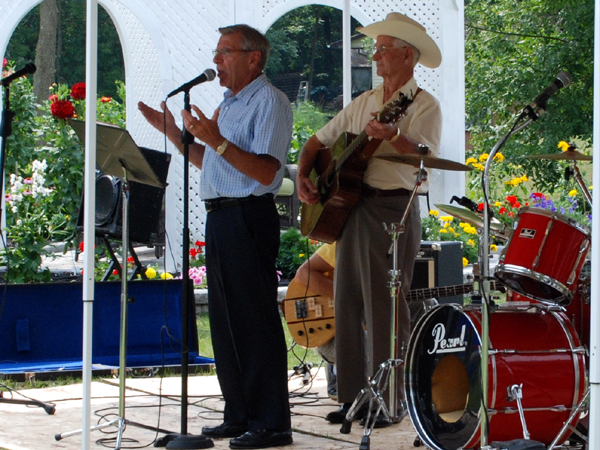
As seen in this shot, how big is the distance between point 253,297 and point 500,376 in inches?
41.6

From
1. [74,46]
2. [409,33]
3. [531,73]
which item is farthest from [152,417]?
[74,46]

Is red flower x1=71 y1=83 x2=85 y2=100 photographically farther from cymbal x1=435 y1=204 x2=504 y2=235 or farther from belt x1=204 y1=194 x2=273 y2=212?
cymbal x1=435 y1=204 x2=504 y2=235

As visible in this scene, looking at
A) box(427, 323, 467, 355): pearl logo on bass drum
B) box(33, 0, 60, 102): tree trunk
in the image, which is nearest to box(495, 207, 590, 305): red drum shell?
box(427, 323, 467, 355): pearl logo on bass drum

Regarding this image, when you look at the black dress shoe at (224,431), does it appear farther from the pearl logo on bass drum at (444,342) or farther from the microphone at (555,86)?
the microphone at (555,86)

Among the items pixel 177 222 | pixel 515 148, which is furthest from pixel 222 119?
pixel 515 148

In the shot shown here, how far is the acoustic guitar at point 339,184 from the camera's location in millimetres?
4109

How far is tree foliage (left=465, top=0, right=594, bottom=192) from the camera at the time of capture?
1277cm

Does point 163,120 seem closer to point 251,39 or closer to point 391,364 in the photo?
point 251,39

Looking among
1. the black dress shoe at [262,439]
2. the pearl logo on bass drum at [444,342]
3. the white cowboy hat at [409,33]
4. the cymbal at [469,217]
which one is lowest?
the black dress shoe at [262,439]

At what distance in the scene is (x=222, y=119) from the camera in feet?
13.0

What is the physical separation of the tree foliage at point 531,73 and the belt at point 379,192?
27.9 ft

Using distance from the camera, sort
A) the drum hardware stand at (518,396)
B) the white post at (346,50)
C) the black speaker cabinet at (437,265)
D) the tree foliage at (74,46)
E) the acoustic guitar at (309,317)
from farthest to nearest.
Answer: the tree foliage at (74,46) → the black speaker cabinet at (437,265) → the white post at (346,50) → the acoustic guitar at (309,317) → the drum hardware stand at (518,396)

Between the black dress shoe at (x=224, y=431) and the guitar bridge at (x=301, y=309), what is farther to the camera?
the guitar bridge at (x=301, y=309)

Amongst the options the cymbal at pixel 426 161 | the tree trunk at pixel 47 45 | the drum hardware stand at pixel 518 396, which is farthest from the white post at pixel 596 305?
the tree trunk at pixel 47 45
